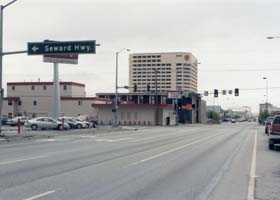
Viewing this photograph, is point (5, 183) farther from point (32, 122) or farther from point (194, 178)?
point (32, 122)

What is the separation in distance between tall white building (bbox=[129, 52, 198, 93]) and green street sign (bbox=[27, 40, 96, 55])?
246 feet

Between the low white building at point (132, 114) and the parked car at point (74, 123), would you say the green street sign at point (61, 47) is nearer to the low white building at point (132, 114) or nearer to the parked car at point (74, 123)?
the parked car at point (74, 123)

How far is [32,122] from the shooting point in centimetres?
5819

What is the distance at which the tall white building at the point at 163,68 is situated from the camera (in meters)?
124

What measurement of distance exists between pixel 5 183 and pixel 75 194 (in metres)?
2.53

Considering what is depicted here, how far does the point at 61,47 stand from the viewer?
1779 inches

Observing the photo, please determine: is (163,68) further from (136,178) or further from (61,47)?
(136,178)

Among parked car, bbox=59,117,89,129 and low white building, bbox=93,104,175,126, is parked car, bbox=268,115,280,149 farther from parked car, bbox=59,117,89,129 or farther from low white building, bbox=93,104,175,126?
low white building, bbox=93,104,175,126

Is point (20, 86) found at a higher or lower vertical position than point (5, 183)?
higher

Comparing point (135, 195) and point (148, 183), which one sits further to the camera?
point (148, 183)

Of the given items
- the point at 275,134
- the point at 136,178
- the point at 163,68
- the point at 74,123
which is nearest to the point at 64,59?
the point at 74,123

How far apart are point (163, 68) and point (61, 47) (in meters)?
88.1

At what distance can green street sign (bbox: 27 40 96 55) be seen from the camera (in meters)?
44.3

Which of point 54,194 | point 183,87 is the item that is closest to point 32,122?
point 54,194
